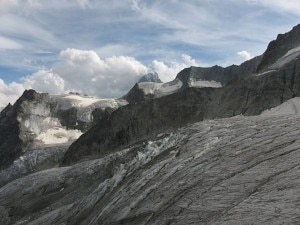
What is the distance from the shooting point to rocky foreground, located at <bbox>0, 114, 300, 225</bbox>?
21.8 meters

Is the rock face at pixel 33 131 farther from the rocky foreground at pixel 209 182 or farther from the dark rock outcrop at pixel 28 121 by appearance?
the rocky foreground at pixel 209 182

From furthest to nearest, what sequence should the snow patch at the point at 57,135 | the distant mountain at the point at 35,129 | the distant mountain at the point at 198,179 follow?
the snow patch at the point at 57,135
the distant mountain at the point at 35,129
the distant mountain at the point at 198,179

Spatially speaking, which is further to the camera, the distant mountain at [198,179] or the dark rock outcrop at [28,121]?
the dark rock outcrop at [28,121]

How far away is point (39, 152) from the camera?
470ft

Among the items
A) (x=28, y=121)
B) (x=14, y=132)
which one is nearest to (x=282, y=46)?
(x=28, y=121)

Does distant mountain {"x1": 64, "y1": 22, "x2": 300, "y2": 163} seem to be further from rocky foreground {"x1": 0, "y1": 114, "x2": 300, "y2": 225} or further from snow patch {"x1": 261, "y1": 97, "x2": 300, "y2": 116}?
rocky foreground {"x1": 0, "y1": 114, "x2": 300, "y2": 225}

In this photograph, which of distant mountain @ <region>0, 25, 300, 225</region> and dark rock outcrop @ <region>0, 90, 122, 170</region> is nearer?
distant mountain @ <region>0, 25, 300, 225</region>

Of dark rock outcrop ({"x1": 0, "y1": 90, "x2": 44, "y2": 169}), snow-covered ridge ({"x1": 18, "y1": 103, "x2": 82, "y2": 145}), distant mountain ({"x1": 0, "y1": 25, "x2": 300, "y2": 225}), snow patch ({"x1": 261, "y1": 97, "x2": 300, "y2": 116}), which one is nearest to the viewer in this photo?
distant mountain ({"x1": 0, "y1": 25, "x2": 300, "y2": 225})

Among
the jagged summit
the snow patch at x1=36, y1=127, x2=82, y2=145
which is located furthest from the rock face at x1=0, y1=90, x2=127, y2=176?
the jagged summit

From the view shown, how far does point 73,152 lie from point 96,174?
58961 mm

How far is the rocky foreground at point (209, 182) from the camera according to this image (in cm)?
2184

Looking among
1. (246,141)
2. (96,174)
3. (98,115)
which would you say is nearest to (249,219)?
(246,141)

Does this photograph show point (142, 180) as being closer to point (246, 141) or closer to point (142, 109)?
point (246, 141)

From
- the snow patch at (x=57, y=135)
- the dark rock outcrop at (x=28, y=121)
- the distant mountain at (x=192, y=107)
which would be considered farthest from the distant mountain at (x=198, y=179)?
the snow patch at (x=57, y=135)
